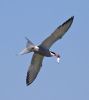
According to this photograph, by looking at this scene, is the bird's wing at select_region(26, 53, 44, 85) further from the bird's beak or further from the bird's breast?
the bird's beak

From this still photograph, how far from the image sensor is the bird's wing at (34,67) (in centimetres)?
3709

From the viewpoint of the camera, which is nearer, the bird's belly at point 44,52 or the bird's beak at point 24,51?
the bird's beak at point 24,51

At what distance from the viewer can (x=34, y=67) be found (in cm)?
3809

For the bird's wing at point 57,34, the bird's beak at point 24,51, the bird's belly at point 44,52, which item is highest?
the bird's wing at point 57,34

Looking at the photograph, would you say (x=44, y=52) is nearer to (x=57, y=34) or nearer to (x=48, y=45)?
(x=48, y=45)

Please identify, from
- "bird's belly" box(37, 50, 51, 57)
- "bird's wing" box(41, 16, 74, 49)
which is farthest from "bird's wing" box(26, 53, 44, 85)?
"bird's belly" box(37, 50, 51, 57)

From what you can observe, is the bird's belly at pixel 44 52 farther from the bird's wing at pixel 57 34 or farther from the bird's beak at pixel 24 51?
the bird's beak at pixel 24 51

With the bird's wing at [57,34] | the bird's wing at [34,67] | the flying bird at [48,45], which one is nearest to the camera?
the flying bird at [48,45]

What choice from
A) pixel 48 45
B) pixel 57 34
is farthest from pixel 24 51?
pixel 57 34

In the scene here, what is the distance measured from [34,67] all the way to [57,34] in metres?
3.95

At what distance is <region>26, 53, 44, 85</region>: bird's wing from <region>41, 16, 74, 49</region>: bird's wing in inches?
59.7

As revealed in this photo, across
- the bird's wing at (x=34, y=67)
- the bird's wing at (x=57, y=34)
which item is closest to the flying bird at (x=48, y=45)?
the bird's wing at (x=57, y=34)

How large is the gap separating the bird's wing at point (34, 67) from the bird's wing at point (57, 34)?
4.97 ft

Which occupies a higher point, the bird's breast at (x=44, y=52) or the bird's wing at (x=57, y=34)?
the bird's wing at (x=57, y=34)
